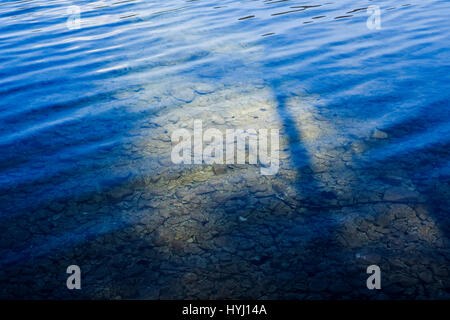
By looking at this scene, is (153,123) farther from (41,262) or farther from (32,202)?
(41,262)

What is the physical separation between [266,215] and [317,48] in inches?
173

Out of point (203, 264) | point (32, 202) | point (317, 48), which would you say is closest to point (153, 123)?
point (32, 202)

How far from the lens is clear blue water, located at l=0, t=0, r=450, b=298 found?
235 centimetres
